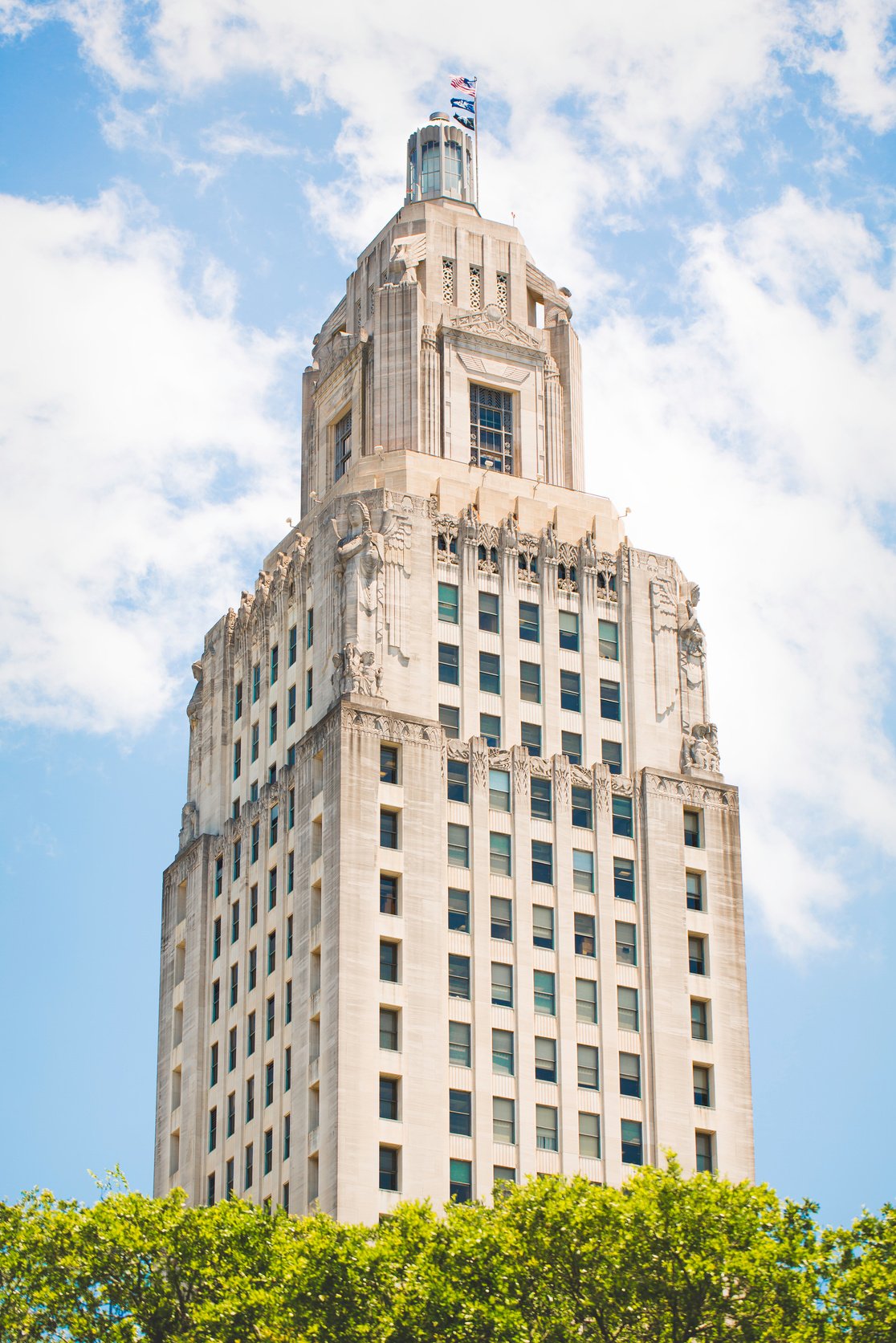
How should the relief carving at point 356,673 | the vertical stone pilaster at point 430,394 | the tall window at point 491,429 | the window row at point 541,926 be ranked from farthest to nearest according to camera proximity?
the tall window at point 491,429 → the vertical stone pilaster at point 430,394 → the relief carving at point 356,673 → the window row at point 541,926

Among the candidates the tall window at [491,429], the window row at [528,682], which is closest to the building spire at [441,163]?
the tall window at [491,429]

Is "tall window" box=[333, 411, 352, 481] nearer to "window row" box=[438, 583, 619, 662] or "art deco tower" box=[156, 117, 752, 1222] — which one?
"art deco tower" box=[156, 117, 752, 1222]

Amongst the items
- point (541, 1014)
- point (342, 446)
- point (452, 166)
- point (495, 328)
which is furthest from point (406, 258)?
point (541, 1014)

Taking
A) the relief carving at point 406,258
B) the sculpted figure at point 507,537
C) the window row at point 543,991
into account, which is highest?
the relief carving at point 406,258

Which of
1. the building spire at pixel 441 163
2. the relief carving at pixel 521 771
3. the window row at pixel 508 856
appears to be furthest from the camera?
the building spire at pixel 441 163

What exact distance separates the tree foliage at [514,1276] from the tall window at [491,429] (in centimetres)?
4657

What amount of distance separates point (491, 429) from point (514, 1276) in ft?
175

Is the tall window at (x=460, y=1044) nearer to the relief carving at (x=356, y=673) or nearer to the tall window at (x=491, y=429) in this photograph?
the relief carving at (x=356, y=673)

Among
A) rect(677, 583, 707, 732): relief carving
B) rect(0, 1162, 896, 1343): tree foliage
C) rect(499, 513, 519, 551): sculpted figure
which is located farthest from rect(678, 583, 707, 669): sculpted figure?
rect(0, 1162, 896, 1343): tree foliage

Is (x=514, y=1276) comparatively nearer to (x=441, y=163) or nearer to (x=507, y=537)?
(x=507, y=537)

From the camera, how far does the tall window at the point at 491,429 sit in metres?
127

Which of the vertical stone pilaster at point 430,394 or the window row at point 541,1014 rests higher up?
the vertical stone pilaster at point 430,394

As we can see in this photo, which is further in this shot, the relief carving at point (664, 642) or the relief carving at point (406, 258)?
the relief carving at point (406, 258)

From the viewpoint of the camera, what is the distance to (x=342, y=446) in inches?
5148
